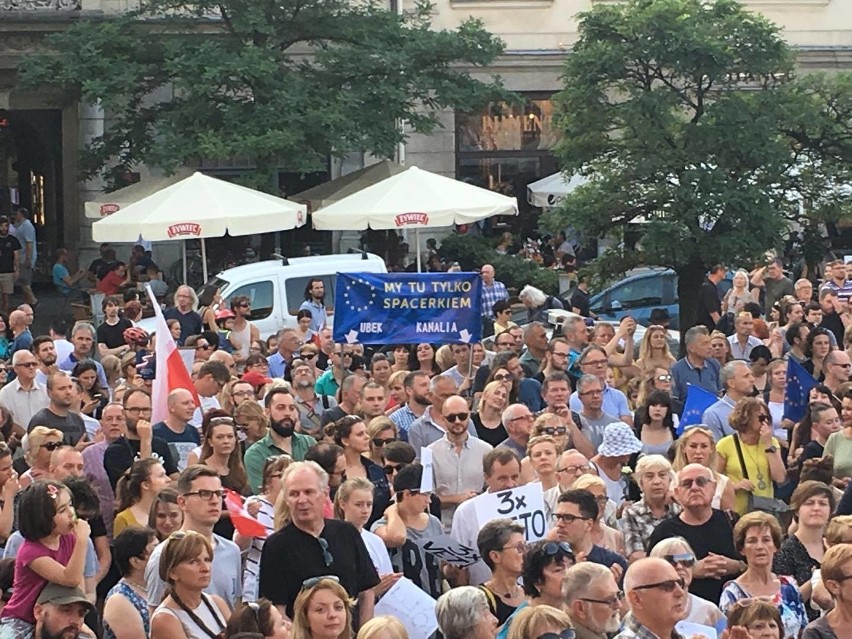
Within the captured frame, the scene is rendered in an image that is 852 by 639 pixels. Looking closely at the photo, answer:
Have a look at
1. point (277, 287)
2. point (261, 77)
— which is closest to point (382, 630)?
point (277, 287)

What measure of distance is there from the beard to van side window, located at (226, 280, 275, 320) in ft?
34.0

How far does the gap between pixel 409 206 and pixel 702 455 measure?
38.1 feet

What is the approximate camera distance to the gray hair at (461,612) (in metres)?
7.92

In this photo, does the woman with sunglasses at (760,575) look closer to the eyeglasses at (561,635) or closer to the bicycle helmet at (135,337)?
the eyeglasses at (561,635)

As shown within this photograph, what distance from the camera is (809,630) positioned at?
8297 mm

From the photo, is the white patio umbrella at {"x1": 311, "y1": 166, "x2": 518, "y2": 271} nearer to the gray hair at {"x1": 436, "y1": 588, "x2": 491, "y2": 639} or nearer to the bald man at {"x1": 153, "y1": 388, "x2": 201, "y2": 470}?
the bald man at {"x1": 153, "y1": 388, "x2": 201, "y2": 470}

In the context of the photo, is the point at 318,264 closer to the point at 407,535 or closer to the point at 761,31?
the point at 761,31

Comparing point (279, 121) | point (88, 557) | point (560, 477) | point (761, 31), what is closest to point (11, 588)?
point (88, 557)

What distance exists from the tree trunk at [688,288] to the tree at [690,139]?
0.5 inches

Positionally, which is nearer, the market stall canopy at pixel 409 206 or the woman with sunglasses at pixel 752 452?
the woman with sunglasses at pixel 752 452

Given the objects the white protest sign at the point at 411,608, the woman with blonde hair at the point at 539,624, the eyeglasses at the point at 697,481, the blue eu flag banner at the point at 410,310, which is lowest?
the white protest sign at the point at 411,608

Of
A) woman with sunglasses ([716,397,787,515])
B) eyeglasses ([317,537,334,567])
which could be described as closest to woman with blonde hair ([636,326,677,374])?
woman with sunglasses ([716,397,787,515])

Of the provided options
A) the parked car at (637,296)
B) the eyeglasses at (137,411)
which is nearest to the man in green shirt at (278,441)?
the eyeglasses at (137,411)

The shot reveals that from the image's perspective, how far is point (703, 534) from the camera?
10016 millimetres
